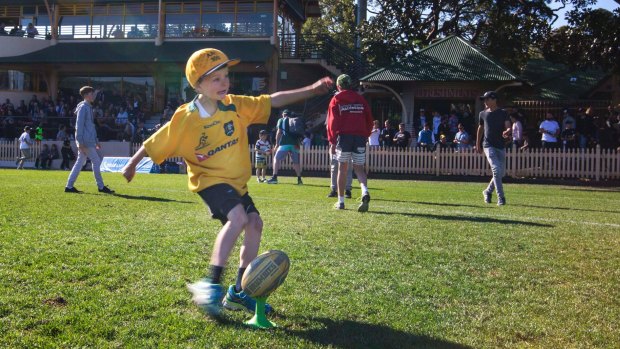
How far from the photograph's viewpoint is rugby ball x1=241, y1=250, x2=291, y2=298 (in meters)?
3.80

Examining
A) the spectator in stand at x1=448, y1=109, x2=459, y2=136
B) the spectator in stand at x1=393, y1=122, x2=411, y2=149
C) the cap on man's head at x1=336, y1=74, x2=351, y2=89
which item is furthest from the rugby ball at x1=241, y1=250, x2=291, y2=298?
the spectator in stand at x1=448, y1=109, x2=459, y2=136

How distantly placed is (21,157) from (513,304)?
2744 centimetres

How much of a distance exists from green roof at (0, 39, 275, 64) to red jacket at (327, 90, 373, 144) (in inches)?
878

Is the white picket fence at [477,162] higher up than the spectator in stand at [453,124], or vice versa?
the spectator in stand at [453,124]

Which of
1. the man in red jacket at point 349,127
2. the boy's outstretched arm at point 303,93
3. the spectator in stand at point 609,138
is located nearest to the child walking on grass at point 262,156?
the man in red jacket at point 349,127

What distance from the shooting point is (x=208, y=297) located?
3.93 metres

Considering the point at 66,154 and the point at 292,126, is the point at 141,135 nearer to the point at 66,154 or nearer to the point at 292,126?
the point at 66,154

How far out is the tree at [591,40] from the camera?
2289 centimetres

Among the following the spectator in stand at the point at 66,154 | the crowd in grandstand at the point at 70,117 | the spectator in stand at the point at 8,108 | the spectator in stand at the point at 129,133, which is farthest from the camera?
the spectator in stand at the point at 8,108

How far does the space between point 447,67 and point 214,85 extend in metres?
25.3

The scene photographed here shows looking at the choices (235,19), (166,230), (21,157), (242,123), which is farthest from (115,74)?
(242,123)

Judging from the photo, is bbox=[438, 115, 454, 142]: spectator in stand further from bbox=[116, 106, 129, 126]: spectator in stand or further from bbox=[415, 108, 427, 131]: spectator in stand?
bbox=[116, 106, 129, 126]: spectator in stand

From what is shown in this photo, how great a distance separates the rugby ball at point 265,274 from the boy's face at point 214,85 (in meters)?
1.22

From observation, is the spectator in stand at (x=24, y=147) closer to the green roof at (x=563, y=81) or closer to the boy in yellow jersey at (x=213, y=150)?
the boy in yellow jersey at (x=213, y=150)
